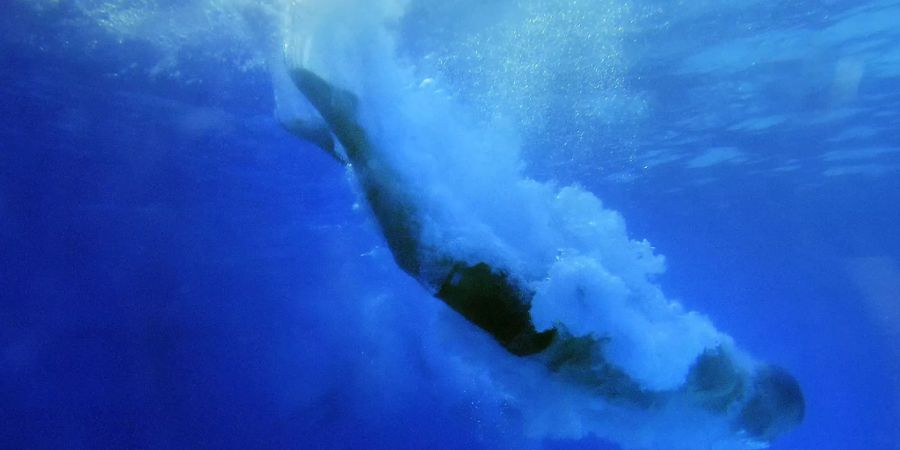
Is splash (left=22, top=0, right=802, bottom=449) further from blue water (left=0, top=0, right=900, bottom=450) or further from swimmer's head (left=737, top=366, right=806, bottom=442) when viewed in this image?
blue water (left=0, top=0, right=900, bottom=450)

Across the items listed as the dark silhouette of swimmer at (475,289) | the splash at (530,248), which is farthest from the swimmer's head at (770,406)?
the dark silhouette of swimmer at (475,289)

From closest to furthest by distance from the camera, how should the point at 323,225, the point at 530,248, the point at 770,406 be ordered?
the point at 530,248 → the point at 770,406 → the point at 323,225

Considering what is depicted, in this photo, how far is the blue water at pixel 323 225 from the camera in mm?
12828

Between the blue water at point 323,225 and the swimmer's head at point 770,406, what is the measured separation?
0.45 m

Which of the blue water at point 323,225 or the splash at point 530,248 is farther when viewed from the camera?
the blue water at point 323,225

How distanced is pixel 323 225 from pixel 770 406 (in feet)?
70.0

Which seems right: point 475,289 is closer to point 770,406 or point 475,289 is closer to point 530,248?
point 530,248

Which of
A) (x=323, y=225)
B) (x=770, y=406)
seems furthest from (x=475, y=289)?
(x=323, y=225)

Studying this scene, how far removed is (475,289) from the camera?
5.96 metres

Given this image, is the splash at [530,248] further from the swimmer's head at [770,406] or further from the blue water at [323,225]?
the blue water at [323,225]

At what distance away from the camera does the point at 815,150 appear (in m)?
21.8

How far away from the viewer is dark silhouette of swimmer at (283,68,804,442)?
5.94 metres

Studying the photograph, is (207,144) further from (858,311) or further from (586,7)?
(858,311)

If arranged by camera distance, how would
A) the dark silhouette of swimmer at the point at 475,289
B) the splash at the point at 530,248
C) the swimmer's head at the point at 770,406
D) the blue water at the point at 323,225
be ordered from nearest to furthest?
the dark silhouette of swimmer at the point at 475,289 → the splash at the point at 530,248 → the swimmer's head at the point at 770,406 → the blue water at the point at 323,225
